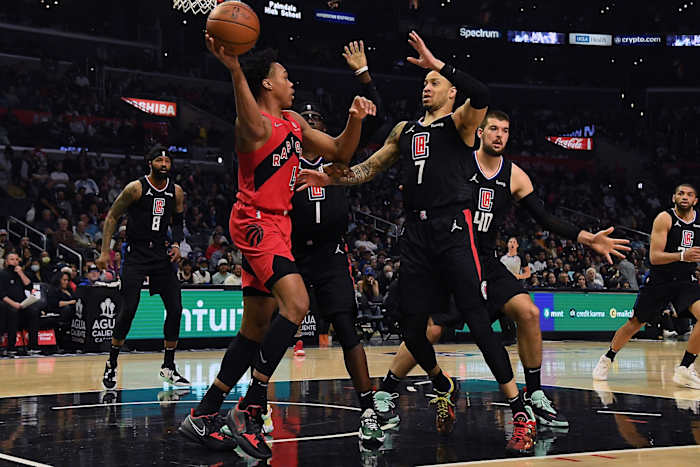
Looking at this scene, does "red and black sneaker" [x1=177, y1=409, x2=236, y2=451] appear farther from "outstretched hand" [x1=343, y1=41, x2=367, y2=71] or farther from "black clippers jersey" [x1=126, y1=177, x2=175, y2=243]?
"black clippers jersey" [x1=126, y1=177, x2=175, y2=243]

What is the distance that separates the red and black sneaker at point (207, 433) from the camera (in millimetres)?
5051

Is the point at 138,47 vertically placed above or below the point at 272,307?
above

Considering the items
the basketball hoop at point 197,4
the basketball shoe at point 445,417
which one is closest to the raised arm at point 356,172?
the basketball shoe at point 445,417

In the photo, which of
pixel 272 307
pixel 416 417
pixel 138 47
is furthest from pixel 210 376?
pixel 138 47

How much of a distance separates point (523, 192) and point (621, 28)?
35.1 meters

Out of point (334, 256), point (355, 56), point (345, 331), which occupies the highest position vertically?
point (355, 56)

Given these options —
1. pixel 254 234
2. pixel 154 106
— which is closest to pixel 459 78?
pixel 254 234

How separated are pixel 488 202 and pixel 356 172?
4.23ft

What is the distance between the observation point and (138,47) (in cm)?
3189

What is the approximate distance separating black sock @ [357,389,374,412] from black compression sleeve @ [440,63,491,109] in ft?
6.56

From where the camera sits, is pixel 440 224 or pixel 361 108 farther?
pixel 440 224

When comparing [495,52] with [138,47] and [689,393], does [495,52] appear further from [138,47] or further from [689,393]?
[689,393]

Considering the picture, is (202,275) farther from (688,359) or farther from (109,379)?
(688,359)

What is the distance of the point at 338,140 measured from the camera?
5617 mm
